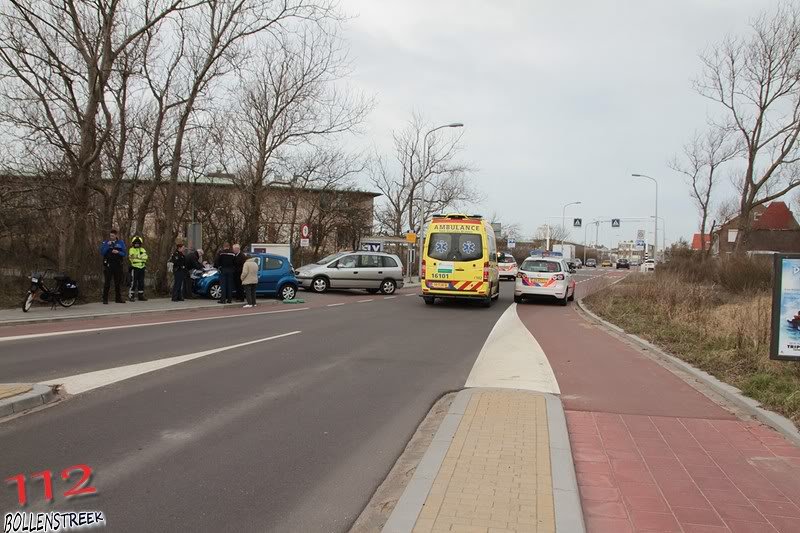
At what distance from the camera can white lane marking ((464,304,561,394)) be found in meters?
7.59

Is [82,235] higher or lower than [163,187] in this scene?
lower

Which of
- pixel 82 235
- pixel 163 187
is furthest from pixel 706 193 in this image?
pixel 82 235

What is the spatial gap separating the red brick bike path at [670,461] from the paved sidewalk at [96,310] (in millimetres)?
10814

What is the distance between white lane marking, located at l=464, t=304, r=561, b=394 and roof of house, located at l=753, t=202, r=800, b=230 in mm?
75406

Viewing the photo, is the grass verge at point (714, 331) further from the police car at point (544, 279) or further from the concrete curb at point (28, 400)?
the concrete curb at point (28, 400)

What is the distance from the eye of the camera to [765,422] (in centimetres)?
601

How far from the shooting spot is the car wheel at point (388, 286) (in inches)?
975

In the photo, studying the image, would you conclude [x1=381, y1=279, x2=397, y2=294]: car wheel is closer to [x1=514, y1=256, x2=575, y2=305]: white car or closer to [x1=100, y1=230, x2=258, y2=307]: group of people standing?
[x1=514, y1=256, x2=575, y2=305]: white car

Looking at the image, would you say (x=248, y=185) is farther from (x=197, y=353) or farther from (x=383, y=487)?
(x=383, y=487)

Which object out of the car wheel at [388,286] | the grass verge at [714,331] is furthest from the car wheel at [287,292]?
the grass verge at [714,331]

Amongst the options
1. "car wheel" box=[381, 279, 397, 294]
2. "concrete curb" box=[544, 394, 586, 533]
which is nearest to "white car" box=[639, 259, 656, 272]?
"car wheel" box=[381, 279, 397, 294]

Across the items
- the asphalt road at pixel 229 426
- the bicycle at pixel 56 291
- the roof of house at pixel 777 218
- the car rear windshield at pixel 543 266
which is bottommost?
the asphalt road at pixel 229 426

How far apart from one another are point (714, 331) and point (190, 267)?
549 inches

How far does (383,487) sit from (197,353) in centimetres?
562
